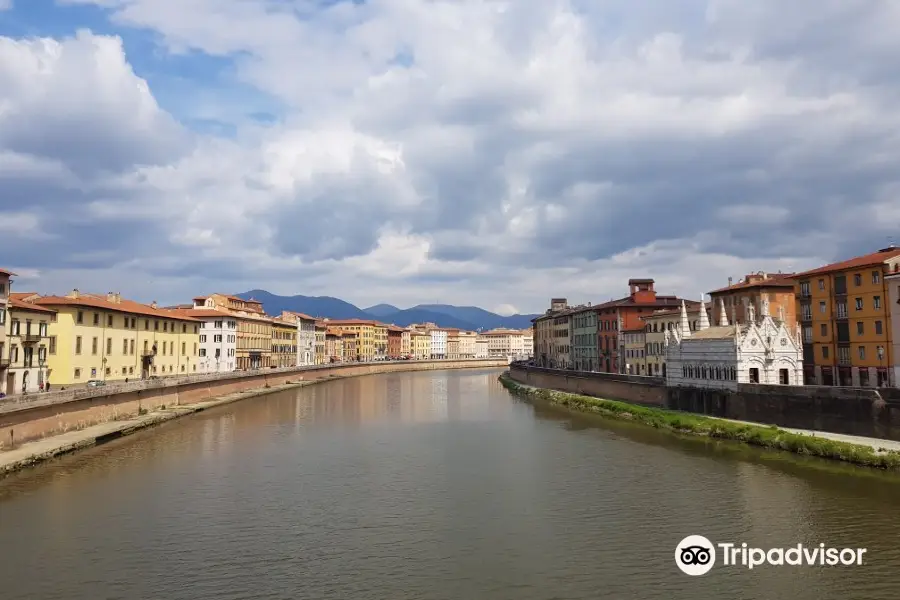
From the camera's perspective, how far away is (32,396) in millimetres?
45344

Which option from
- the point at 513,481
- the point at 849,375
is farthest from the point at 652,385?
the point at 513,481

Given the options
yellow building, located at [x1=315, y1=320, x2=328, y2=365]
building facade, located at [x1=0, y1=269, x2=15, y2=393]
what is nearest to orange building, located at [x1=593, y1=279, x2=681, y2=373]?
building facade, located at [x1=0, y1=269, x2=15, y2=393]

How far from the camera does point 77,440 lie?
46.3m

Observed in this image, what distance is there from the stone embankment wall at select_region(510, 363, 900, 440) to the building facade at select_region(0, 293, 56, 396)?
61014mm

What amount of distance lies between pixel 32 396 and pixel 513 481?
33.8m

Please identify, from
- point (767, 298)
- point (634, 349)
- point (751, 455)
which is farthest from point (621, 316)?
point (751, 455)

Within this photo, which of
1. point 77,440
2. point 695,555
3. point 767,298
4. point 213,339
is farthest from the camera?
point 213,339

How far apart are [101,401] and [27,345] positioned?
36.8ft

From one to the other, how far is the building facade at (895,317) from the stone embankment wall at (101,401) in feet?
215

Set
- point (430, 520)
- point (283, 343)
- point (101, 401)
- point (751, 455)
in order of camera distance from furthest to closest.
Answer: point (283, 343)
point (101, 401)
point (751, 455)
point (430, 520)

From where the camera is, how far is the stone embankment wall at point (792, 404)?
4278cm

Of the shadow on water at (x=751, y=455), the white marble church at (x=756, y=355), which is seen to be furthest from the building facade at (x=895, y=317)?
the shadow on water at (x=751, y=455)

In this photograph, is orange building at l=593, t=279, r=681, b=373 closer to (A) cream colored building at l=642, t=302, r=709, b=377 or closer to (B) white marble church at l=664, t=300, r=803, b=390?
(A) cream colored building at l=642, t=302, r=709, b=377

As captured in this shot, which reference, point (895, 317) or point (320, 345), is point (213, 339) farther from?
point (895, 317)
